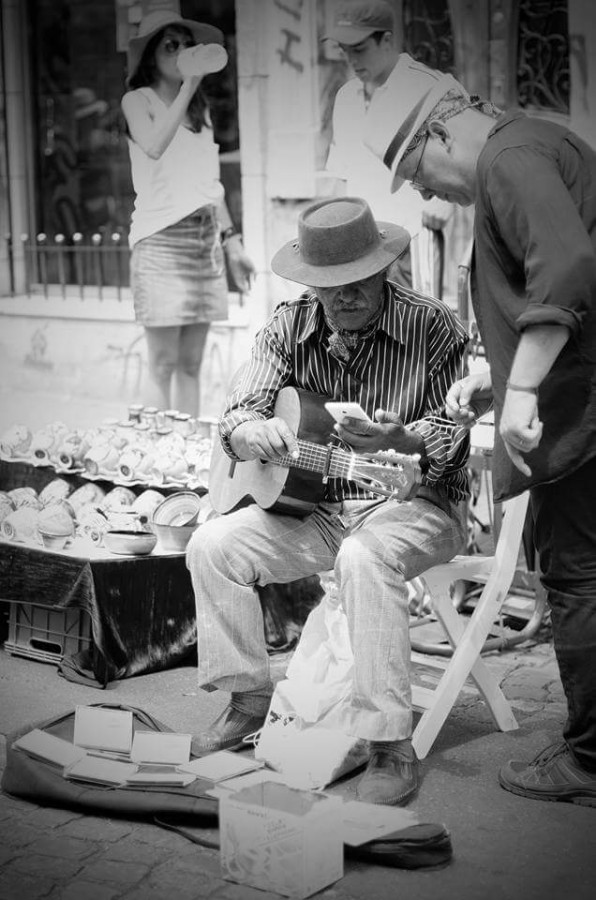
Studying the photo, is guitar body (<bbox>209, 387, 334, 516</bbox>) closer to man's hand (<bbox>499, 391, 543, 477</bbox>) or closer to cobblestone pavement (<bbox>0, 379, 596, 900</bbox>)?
cobblestone pavement (<bbox>0, 379, 596, 900</bbox>)

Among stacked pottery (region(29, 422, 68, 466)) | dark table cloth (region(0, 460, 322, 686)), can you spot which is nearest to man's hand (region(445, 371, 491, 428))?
dark table cloth (region(0, 460, 322, 686))

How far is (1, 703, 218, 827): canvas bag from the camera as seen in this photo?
311 cm

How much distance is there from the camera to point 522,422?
276cm

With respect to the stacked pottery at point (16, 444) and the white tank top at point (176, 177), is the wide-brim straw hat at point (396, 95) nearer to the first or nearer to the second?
the white tank top at point (176, 177)

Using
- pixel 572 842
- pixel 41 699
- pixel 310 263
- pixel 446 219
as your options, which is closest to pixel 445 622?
pixel 572 842

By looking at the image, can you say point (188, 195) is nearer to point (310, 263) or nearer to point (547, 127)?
point (310, 263)

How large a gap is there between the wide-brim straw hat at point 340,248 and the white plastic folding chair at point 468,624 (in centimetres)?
85

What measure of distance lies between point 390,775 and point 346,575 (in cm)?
54

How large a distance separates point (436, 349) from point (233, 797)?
1482 mm

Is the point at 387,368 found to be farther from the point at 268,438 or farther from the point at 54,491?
the point at 54,491

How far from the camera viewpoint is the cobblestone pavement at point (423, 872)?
9.20 ft

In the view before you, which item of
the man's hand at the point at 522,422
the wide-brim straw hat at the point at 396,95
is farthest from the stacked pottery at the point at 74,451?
the man's hand at the point at 522,422

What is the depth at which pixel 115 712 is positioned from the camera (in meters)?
3.51

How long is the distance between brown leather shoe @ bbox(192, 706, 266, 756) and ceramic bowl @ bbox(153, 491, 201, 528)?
1004 mm
